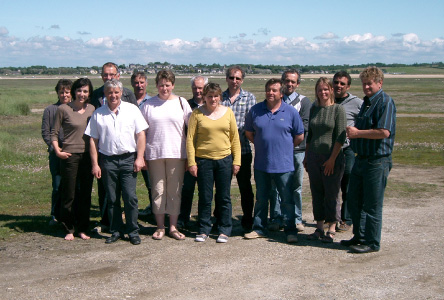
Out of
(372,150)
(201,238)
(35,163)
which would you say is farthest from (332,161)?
(35,163)

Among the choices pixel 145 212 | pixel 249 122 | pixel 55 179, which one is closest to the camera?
pixel 249 122

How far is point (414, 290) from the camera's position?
4.84 metres

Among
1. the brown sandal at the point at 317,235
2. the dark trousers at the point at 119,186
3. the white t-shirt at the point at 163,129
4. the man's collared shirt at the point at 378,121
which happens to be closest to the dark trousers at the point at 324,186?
the brown sandal at the point at 317,235

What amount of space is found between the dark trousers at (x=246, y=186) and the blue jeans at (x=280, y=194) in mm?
311

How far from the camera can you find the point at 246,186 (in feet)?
22.8

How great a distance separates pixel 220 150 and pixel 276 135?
0.74m

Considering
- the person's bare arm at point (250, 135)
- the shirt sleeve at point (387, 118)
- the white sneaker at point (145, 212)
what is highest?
the shirt sleeve at point (387, 118)

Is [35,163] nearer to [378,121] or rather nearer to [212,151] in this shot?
[212,151]

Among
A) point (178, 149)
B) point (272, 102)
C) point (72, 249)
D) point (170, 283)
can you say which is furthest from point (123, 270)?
point (272, 102)

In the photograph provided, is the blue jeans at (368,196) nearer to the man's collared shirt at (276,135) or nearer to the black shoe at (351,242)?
the black shoe at (351,242)

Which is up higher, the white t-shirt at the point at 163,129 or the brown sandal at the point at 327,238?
the white t-shirt at the point at 163,129

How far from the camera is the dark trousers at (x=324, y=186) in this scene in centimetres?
645

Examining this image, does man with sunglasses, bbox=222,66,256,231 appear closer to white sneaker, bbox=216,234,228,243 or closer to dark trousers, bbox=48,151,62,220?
white sneaker, bbox=216,234,228,243

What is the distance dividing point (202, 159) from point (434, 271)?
2.98m
